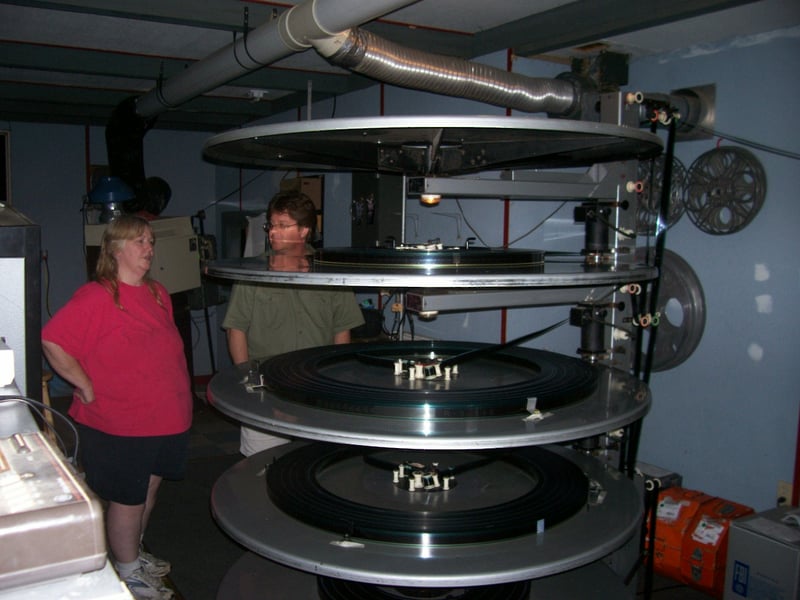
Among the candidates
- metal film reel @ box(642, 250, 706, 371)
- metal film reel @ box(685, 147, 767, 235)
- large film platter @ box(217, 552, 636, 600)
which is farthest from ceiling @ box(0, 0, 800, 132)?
large film platter @ box(217, 552, 636, 600)

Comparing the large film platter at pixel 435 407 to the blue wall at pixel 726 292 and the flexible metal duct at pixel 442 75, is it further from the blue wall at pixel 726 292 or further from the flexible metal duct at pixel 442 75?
the blue wall at pixel 726 292

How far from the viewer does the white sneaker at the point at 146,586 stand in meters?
2.64

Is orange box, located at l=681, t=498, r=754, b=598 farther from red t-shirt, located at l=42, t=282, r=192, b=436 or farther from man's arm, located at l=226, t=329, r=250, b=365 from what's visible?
red t-shirt, located at l=42, t=282, r=192, b=436

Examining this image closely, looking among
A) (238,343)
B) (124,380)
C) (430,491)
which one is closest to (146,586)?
(124,380)

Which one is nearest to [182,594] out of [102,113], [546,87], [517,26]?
[546,87]

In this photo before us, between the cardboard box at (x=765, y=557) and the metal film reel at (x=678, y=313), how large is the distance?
81 cm

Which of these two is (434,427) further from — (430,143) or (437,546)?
(430,143)

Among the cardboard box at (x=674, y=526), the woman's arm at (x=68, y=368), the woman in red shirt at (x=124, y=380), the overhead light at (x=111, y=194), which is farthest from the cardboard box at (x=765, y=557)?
the overhead light at (x=111, y=194)

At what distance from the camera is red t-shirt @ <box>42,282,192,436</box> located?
247 cm

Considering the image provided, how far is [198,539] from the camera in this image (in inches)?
135

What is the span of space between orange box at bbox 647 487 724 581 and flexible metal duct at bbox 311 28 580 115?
1827 mm

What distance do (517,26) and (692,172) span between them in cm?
105

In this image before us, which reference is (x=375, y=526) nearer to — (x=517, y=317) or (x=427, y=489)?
(x=427, y=489)

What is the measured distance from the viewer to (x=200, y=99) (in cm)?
530
